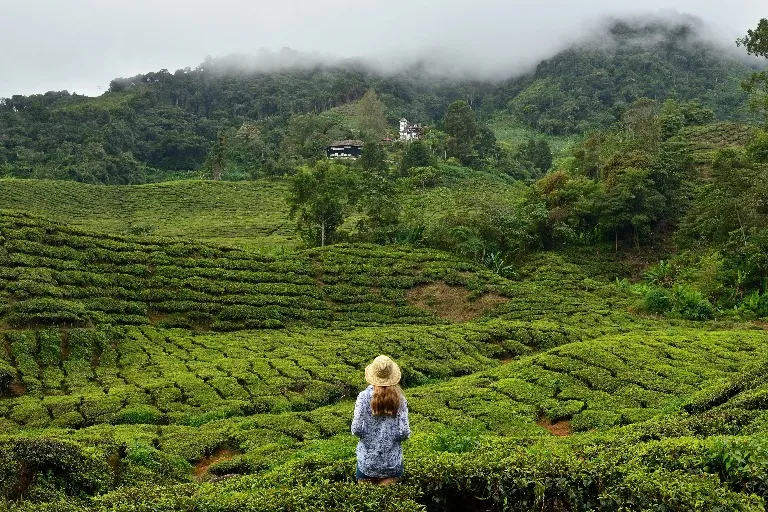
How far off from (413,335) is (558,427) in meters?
9.88

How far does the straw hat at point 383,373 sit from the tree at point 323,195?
31.3 meters

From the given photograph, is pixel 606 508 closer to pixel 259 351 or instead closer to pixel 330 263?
pixel 259 351

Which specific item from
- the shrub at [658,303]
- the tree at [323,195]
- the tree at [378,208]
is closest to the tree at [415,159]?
the tree at [378,208]

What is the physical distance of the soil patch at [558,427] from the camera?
1412cm

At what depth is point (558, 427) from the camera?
14.6m

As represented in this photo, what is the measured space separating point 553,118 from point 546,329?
3191 inches

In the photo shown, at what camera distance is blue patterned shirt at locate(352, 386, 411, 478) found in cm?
672

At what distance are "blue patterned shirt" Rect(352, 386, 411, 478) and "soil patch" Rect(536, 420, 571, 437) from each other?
832cm

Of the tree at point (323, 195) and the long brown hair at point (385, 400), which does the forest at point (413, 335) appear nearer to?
the tree at point (323, 195)

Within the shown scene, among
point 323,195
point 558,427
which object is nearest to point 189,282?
point 323,195

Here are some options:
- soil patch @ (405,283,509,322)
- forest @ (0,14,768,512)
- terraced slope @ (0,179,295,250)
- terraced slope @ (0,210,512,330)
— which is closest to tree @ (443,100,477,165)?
forest @ (0,14,768,512)

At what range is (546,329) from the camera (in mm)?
24859

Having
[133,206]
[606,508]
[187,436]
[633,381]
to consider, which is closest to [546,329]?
[633,381]

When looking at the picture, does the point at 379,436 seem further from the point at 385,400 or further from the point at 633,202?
the point at 633,202
